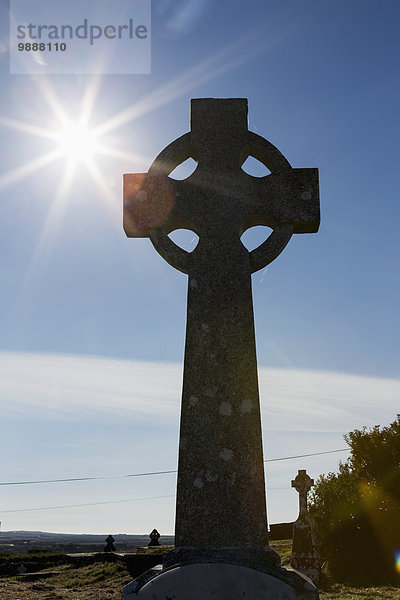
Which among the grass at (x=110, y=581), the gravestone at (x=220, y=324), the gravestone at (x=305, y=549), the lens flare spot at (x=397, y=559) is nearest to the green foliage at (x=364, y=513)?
the lens flare spot at (x=397, y=559)

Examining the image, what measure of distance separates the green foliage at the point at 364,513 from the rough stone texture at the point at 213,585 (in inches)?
495

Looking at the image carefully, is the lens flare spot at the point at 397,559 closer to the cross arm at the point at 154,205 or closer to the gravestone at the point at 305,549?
the gravestone at the point at 305,549

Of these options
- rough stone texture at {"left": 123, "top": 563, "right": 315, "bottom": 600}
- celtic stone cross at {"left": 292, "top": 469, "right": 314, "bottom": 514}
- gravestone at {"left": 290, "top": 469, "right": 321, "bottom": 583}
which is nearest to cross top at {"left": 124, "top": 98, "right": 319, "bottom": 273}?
rough stone texture at {"left": 123, "top": 563, "right": 315, "bottom": 600}

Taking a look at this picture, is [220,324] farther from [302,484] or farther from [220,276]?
[302,484]

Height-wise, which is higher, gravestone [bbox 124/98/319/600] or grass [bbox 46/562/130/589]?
gravestone [bbox 124/98/319/600]

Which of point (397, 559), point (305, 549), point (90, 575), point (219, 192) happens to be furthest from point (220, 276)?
point (90, 575)

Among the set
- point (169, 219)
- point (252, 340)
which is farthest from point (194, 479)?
point (169, 219)

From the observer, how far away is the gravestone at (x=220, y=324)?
376 cm

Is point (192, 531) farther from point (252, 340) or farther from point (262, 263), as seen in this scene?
point (262, 263)

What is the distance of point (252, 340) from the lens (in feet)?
14.4

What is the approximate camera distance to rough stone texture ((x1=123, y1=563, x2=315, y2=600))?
3289mm

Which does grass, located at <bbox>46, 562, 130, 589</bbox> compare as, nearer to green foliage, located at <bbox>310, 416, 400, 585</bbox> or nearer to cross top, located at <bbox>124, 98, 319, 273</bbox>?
green foliage, located at <bbox>310, 416, 400, 585</bbox>

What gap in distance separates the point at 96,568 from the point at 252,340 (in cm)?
1597

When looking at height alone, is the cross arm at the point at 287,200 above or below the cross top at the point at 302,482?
above
